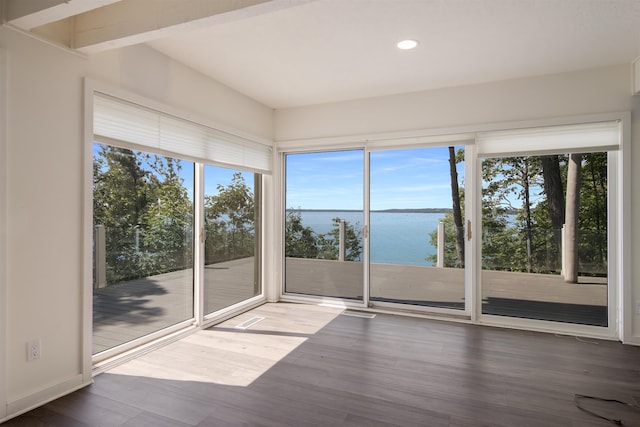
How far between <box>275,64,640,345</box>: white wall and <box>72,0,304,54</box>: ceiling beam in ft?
8.67

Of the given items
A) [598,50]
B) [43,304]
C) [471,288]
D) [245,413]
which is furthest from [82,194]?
[598,50]

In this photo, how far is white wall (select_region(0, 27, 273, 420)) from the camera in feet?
7.28

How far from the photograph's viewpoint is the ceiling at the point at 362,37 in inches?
88.0

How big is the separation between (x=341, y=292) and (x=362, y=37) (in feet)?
10.1

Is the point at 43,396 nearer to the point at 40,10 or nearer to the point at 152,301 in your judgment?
the point at 152,301

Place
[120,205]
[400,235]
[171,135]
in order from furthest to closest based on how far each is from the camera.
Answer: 1. [400,235]
2. [171,135]
3. [120,205]

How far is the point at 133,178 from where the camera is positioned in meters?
3.11

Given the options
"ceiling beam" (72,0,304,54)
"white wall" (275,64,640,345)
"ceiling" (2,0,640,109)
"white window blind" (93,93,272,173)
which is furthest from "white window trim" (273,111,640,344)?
"ceiling beam" (72,0,304,54)

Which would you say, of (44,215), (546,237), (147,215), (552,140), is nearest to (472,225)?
(546,237)

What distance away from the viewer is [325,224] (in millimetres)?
4898

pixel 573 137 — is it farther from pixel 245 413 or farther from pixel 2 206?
pixel 2 206

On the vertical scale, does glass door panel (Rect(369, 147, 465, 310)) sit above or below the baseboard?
above

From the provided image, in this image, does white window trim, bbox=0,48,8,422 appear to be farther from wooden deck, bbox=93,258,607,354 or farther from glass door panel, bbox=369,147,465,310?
glass door panel, bbox=369,147,465,310

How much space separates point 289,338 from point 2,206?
2.47 meters
